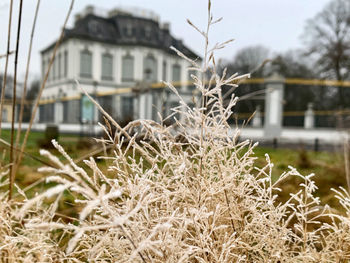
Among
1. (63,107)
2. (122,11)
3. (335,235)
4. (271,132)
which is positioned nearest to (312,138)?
(271,132)

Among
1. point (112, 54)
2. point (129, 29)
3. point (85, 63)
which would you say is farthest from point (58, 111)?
point (129, 29)

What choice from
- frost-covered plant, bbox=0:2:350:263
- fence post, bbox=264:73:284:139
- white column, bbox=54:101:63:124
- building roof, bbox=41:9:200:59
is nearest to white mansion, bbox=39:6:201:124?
building roof, bbox=41:9:200:59

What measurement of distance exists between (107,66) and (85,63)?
8.20 feet

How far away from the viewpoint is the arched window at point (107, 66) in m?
32.8

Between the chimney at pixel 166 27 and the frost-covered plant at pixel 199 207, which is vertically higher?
the chimney at pixel 166 27

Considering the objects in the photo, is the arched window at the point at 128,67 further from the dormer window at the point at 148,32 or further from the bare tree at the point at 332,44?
the bare tree at the point at 332,44

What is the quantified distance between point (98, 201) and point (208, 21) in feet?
1.01

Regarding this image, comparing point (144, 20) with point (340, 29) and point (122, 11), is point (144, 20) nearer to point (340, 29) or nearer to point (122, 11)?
point (122, 11)

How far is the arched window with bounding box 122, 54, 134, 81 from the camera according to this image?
33812mm

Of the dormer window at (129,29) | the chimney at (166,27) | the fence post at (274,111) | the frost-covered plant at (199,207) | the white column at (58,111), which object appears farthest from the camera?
the chimney at (166,27)

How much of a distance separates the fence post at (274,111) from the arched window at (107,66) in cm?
2333

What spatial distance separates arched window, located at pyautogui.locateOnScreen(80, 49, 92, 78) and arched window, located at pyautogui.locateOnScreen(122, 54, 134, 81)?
3.73 metres

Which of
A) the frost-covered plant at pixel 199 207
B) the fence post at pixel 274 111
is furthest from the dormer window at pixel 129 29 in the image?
the frost-covered plant at pixel 199 207

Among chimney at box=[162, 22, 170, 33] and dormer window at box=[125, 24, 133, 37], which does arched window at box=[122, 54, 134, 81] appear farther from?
chimney at box=[162, 22, 170, 33]
